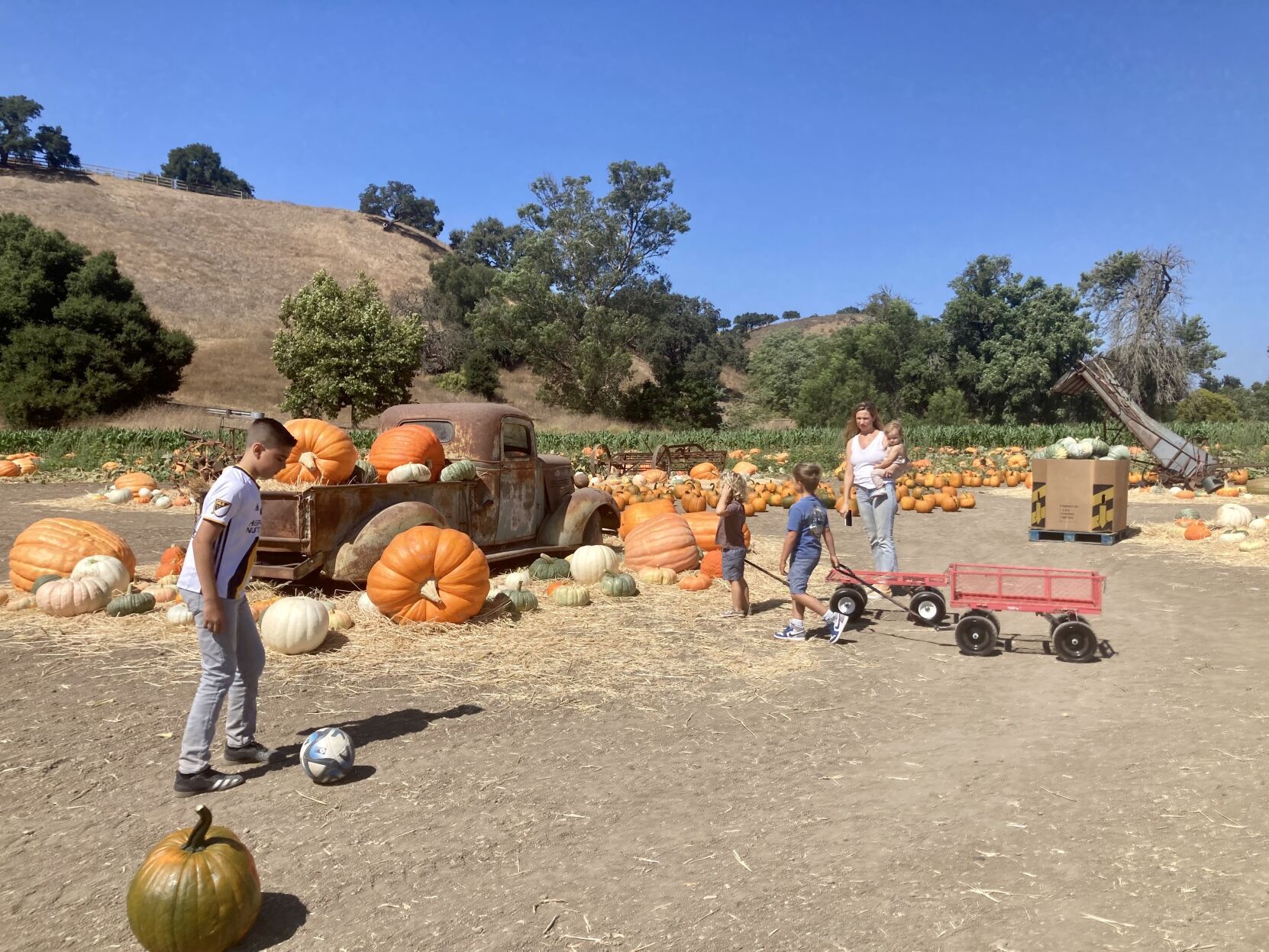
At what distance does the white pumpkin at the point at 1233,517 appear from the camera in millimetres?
14258

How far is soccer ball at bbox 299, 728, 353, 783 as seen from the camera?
15.1 feet

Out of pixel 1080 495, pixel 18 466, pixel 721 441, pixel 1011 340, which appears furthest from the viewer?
pixel 1011 340

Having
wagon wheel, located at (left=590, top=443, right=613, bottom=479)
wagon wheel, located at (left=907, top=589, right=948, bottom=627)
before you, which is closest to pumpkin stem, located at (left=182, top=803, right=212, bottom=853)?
wagon wheel, located at (left=907, top=589, right=948, bottom=627)

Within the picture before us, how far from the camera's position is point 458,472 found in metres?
9.58

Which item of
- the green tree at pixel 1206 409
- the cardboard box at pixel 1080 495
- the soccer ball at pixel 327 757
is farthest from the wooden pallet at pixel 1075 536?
the green tree at pixel 1206 409

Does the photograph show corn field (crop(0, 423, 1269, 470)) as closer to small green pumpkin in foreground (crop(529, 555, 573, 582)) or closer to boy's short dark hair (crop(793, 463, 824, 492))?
small green pumpkin in foreground (crop(529, 555, 573, 582))

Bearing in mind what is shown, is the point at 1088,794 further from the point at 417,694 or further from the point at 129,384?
the point at 129,384

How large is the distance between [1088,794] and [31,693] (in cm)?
635

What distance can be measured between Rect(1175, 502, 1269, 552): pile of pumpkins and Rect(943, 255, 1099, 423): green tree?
40852 millimetres

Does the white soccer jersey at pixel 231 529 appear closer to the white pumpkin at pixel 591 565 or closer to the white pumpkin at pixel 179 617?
the white pumpkin at pixel 179 617

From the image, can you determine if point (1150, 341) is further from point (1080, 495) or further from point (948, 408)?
point (1080, 495)

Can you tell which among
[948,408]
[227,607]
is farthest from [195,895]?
[948,408]

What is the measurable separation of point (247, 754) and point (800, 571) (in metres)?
4.73

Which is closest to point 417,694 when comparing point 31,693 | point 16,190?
point 31,693
